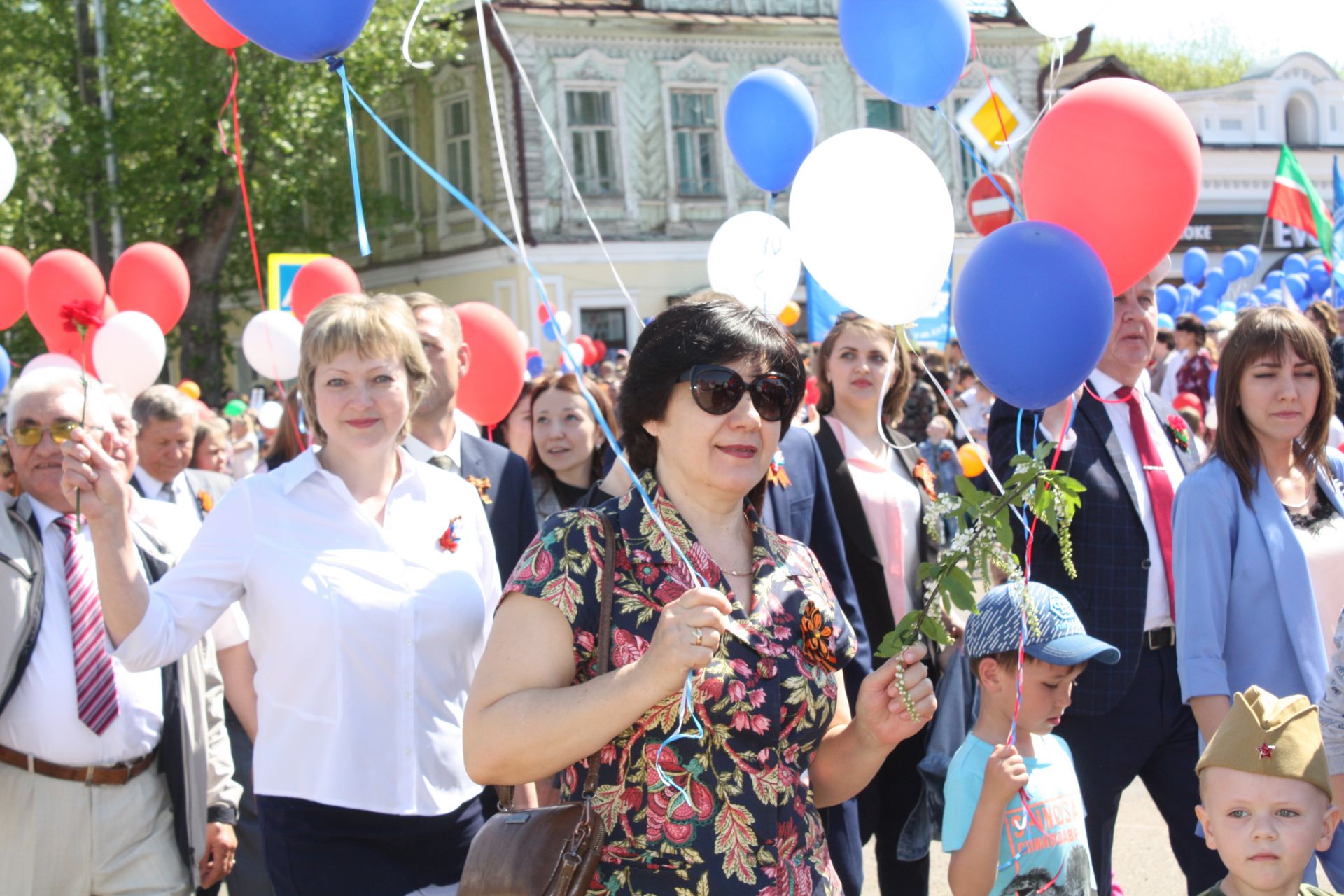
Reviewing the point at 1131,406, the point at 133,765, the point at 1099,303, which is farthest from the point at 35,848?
the point at 1131,406

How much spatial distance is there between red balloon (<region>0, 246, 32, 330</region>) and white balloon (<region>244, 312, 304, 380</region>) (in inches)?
50.2

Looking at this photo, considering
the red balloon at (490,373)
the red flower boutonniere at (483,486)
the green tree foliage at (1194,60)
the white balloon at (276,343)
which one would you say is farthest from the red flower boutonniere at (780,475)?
the green tree foliage at (1194,60)

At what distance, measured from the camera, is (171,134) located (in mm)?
22969

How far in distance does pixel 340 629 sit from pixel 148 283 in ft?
17.7

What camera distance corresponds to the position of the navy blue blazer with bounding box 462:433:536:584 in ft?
14.1

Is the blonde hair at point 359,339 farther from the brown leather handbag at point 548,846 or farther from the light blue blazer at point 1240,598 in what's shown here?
the light blue blazer at point 1240,598

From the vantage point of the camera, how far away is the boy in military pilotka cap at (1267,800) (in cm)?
278

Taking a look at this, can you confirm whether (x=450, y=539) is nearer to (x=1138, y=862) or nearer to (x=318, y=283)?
(x=1138, y=862)

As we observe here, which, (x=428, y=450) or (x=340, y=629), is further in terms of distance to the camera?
(x=428, y=450)

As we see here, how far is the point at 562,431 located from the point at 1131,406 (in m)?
2.15

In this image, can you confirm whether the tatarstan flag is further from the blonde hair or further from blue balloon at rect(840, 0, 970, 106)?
the blonde hair

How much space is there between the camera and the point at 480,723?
2.43 metres

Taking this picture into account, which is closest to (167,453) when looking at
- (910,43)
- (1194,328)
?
(910,43)

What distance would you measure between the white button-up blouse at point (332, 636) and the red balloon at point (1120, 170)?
1.82 meters
